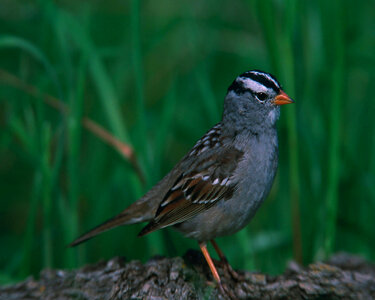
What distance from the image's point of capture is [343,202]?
17.6 feet

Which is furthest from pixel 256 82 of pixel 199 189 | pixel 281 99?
pixel 199 189

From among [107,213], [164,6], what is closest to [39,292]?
[107,213]

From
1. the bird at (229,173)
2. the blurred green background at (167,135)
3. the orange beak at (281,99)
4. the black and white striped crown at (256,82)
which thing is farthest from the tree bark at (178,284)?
the black and white striped crown at (256,82)

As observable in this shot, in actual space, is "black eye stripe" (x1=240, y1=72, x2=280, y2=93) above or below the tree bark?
above

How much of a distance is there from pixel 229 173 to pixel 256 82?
2.17ft

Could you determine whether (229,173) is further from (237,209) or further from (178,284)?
(178,284)

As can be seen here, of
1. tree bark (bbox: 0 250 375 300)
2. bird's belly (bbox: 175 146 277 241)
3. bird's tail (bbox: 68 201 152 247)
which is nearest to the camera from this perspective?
tree bark (bbox: 0 250 375 300)

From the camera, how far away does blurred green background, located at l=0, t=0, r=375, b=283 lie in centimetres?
455

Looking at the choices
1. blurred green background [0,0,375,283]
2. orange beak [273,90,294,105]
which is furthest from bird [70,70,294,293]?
blurred green background [0,0,375,283]

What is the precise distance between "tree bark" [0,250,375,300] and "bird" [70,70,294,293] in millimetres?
203

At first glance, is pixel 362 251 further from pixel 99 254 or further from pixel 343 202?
pixel 99 254

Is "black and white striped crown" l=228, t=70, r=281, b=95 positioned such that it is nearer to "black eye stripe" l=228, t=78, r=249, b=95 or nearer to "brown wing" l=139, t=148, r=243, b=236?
"black eye stripe" l=228, t=78, r=249, b=95

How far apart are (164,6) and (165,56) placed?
1.16 m

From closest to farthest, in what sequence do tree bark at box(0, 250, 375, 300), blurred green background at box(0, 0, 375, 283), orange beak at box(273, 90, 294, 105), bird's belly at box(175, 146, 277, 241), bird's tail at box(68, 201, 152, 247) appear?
tree bark at box(0, 250, 375, 300), bird's belly at box(175, 146, 277, 241), orange beak at box(273, 90, 294, 105), bird's tail at box(68, 201, 152, 247), blurred green background at box(0, 0, 375, 283)
